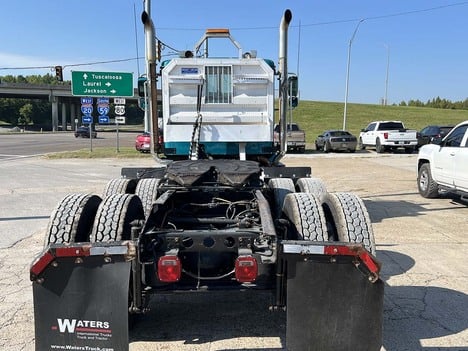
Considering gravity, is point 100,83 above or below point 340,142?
above

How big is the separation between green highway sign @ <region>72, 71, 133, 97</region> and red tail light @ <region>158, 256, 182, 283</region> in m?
29.0

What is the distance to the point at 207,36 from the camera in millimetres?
A: 8336

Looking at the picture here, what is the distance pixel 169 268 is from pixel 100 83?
97.1ft

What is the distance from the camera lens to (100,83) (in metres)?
30.7

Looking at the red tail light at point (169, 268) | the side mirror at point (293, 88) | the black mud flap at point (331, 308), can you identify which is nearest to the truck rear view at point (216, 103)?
the side mirror at point (293, 88)

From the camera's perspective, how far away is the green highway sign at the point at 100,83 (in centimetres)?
3072

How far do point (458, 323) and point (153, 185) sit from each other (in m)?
3.73

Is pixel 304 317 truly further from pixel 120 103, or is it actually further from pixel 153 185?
pixel 120 103

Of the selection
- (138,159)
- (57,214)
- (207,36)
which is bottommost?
(138,159)

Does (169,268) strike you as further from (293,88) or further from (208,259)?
(293,88)

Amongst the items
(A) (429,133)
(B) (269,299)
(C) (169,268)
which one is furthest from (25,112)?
(C) (169,268)

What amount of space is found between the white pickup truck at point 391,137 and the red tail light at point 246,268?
26163 millimetres

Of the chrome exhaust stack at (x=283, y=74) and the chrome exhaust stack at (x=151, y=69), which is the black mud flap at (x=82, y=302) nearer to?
the chrome exhaust stack at (x=151, y=69)

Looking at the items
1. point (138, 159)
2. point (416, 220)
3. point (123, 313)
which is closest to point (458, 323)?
point (123, 313)
